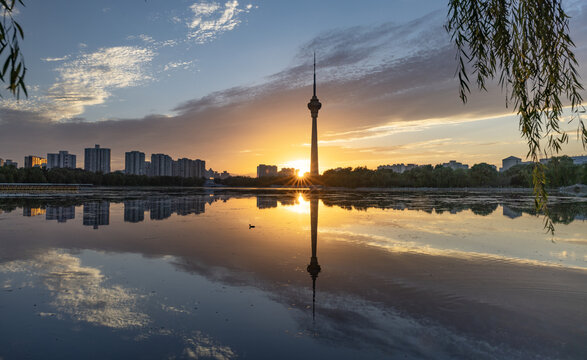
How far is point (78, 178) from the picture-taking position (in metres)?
134

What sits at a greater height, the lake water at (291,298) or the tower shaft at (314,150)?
the tower shaft at (314,150)

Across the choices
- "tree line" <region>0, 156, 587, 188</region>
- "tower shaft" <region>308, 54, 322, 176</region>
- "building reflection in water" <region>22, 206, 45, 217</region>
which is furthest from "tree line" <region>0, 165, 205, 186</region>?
"building reflection in water" <region>22, 206, 45, 217</region>

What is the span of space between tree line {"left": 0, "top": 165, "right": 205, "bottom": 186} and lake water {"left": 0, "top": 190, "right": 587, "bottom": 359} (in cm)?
10569

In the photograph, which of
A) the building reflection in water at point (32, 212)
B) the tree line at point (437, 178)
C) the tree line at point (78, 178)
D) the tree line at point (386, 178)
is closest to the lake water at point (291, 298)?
the building reflection in water at point (32, 212)

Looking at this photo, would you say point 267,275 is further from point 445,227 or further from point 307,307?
point 445,227

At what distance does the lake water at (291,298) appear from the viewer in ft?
17.9

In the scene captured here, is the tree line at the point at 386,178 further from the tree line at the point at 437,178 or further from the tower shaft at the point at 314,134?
the tower shaft at the point at 314,134

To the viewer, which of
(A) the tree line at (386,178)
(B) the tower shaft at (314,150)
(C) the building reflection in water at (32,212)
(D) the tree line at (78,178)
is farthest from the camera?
(B) the tower shaft at (314,150)

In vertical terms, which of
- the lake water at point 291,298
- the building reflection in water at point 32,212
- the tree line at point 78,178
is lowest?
the lake water at point 291,298

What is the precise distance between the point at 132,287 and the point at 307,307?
4600 millimetres

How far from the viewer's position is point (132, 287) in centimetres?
827

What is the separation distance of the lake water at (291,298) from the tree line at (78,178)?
106 metres

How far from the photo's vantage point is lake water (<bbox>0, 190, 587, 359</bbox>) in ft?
17.9

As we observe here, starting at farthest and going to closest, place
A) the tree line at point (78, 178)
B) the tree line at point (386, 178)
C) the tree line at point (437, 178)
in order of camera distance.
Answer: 1. the tree line at point (437, 178)
2. the tree line at point (386, 178)
3. the tree line at point (78, 178)
